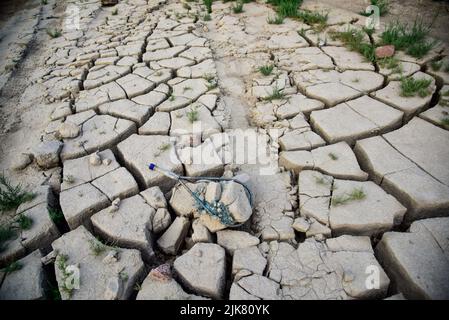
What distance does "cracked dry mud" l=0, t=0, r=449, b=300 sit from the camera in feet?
5.31

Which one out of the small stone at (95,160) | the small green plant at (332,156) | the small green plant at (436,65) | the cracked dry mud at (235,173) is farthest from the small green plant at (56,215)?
the small green plant at (436,65)

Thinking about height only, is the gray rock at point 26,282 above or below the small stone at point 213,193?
below

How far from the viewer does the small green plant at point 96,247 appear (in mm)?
1714

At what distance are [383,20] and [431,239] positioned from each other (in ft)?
11.0

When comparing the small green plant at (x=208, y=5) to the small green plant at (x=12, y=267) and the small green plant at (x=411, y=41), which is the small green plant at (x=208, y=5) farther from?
the small green plant at (x=12, y=267)

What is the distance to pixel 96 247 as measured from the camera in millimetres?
1739

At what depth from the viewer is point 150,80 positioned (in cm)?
324

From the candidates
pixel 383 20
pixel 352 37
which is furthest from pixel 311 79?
pixel 383 20

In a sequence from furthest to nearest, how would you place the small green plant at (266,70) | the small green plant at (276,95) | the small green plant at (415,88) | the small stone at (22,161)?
the small green plant at (266,70)
the small green plant at (276,95)
the small green plant at (415,88)
the small stone at (22,161)

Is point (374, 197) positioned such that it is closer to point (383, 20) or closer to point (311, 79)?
point (311, 79)

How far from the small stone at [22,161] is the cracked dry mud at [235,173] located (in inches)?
0.7

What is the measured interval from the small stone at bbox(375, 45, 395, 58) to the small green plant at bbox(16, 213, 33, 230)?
3.49 meters

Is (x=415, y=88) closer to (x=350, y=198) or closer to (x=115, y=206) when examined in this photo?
(x=350, y=198)

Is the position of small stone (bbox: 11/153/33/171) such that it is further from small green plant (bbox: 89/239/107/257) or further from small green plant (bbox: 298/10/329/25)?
small green plant (bbox: 298/10/329/25)
